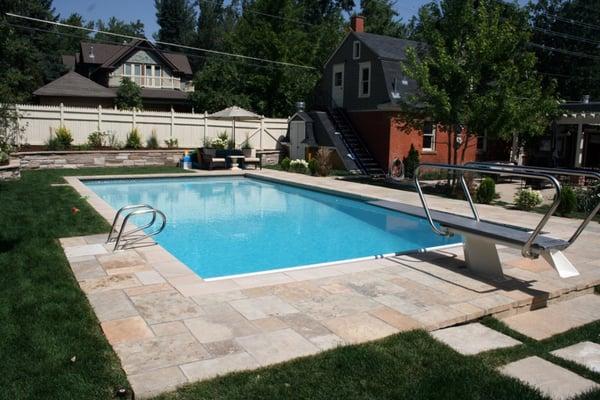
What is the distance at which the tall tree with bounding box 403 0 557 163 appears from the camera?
13.1m

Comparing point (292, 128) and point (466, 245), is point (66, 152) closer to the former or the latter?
point (292, 128)

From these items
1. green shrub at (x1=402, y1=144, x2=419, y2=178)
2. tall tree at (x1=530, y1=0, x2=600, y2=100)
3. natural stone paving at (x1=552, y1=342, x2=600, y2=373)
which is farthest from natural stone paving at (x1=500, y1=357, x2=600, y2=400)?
tall tree at (x1=530, y1=0, x2=600, y2=100)

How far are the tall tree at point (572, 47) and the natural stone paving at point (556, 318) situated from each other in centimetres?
3618

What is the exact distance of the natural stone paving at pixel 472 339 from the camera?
4008 mm

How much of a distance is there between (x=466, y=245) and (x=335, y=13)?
45037 millimetres

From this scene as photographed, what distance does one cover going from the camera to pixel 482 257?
601 cm

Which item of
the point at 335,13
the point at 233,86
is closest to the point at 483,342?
the point at 233,86

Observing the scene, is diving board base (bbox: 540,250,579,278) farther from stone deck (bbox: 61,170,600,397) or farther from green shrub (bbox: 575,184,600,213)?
green shrub (bbox: 575,184,600,213)

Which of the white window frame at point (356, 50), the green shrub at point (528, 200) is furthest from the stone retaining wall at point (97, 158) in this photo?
the green shrub at point (528, 200)

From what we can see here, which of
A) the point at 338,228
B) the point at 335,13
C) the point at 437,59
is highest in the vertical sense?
the point at 335,13

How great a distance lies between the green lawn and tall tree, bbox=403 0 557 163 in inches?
372

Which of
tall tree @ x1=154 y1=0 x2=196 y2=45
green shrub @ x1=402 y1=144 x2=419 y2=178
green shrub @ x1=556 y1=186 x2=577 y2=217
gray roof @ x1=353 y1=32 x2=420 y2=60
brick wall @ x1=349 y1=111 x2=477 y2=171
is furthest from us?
tall tree @ x1=154 y1=0 x2=196 y2=45

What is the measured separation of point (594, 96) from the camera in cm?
3700

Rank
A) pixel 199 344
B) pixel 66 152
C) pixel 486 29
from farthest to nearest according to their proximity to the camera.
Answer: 1. pixel 66 152
2. pixel 486 29
3. pixel 199 344
